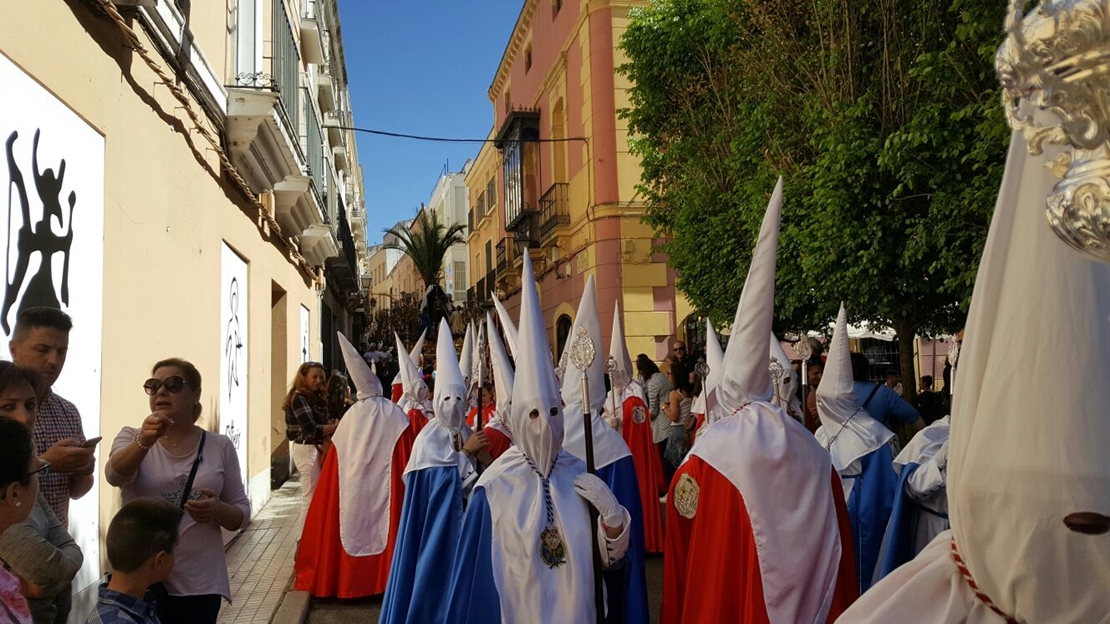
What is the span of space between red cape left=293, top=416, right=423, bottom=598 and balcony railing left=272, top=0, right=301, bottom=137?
5484 mm

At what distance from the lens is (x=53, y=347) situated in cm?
335

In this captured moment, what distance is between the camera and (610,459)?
689 cm

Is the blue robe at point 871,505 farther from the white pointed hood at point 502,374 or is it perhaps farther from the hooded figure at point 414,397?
the hooded figure at point 414,397

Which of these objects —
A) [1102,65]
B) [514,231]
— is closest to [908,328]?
[1102,65]

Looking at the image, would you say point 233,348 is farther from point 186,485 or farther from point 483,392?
point 186,485

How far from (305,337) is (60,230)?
12.4 metres

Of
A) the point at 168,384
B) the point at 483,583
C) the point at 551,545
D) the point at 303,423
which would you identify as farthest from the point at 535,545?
the point at 303,423

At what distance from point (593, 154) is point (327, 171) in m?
6.50

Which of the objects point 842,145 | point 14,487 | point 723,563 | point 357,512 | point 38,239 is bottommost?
point 357,512

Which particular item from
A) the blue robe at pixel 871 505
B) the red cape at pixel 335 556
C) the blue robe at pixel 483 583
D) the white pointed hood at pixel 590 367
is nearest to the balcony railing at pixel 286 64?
the red cape at pixel 335 556

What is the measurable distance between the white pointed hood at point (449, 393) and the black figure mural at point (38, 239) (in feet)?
8.98

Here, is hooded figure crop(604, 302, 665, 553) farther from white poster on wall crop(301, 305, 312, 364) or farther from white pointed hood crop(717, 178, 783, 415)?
white poster on wall crop(301, 305, 312, 364)

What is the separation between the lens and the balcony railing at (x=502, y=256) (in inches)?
1268

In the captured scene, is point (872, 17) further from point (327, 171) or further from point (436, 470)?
point (327, 171)
